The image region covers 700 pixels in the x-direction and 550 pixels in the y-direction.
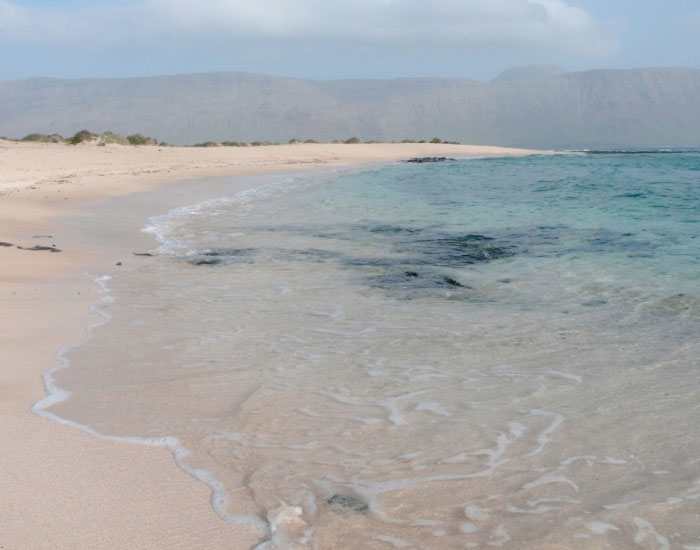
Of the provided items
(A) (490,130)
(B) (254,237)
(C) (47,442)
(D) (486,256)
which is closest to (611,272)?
(D) (486,256)

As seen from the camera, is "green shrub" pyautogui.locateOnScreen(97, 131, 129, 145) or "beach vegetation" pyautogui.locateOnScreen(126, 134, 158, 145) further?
"beach vegetation" pyautogui.locateOnScreen(126, 134, 158, 145)

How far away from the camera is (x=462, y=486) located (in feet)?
9.36

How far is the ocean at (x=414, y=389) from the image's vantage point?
264 cm

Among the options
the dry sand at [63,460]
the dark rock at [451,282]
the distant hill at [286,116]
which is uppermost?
the distant hill at [286,116]

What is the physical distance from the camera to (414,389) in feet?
13.0

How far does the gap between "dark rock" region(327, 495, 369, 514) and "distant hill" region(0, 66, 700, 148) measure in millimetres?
136979

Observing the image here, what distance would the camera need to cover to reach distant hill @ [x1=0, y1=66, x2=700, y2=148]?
150750 millimetres

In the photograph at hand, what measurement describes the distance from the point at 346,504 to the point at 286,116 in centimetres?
16681

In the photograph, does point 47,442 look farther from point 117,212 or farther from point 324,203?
point 324,203

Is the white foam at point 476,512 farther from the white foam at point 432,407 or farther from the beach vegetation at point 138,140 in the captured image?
the beach vegetation at point 138,140

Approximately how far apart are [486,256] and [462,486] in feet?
20.1

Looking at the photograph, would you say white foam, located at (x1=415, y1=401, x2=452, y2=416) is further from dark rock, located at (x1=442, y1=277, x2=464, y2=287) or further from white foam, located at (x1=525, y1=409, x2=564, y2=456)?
dark rock, located at (x1=442, y1=277, x2=464, y2=287)

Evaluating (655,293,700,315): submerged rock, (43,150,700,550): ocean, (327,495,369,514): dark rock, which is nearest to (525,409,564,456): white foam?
(43,150,700,550): ocean

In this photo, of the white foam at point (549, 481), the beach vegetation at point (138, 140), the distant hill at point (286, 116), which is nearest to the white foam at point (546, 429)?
the white foam at point (549, 481)
